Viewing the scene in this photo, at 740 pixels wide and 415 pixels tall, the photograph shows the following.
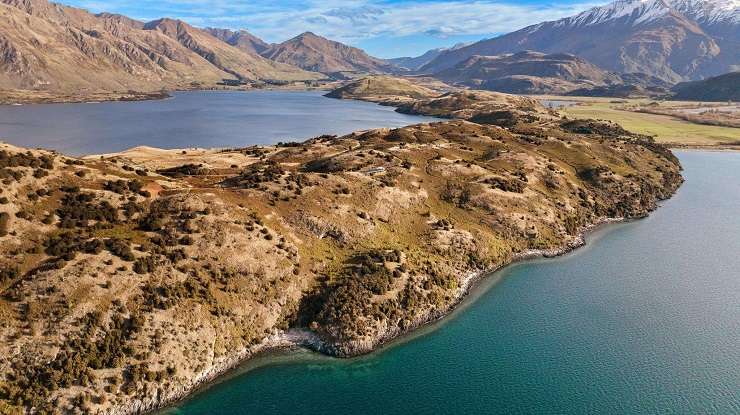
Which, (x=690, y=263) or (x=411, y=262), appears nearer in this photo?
(x=411, y=262)

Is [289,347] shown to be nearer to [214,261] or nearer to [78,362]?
[214,261]

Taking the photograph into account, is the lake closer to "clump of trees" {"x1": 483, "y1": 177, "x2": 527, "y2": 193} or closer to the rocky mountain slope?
the rocky mountain slope

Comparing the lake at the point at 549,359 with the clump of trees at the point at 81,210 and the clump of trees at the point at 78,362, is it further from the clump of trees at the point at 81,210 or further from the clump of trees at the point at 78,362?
the clump of trees at the point at 81,210

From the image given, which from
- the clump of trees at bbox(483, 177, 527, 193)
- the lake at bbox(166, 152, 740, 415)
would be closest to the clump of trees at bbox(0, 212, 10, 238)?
the lake at bbox(166, 152, 740, 415)

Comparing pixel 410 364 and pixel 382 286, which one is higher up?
pixel 382 286

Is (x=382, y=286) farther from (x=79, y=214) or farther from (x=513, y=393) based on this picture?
(x=79, y=214)

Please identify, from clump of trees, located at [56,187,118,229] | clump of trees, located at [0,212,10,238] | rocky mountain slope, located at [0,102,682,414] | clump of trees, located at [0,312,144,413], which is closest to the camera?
clump of trees, located at [0,312,144,413]

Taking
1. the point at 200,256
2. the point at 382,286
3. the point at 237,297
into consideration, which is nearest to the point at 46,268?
the point at 200,256
